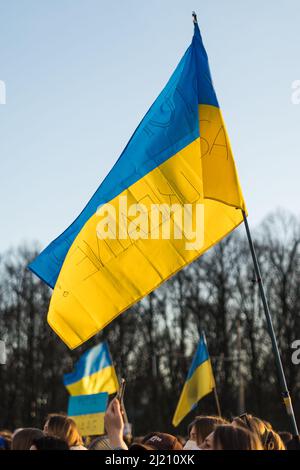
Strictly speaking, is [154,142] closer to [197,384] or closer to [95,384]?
[197,384]

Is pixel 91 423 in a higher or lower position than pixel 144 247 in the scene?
lower

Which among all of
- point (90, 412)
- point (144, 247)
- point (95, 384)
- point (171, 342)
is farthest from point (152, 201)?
point (171, 342)

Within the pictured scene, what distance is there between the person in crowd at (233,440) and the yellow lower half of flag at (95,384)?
1679 cm

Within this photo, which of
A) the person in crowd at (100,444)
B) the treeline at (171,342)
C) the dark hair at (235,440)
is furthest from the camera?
the treeline at (171,342)

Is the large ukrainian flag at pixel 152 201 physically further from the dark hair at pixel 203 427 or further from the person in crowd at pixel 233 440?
the person in crowd at pixel 233 440

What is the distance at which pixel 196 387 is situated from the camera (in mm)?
18781

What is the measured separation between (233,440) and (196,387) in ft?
48.2

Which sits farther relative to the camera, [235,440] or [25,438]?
[25,438]

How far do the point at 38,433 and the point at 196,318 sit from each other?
1554 inches

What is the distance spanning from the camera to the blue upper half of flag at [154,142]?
8.55 meters

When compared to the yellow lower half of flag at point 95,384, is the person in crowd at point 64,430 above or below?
below

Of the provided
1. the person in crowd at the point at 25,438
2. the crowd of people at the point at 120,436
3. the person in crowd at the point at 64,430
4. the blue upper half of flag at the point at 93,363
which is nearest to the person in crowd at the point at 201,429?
the crowd of people at the point at 120,436

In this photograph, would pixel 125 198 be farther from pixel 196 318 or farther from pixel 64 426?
pixel 196 318
